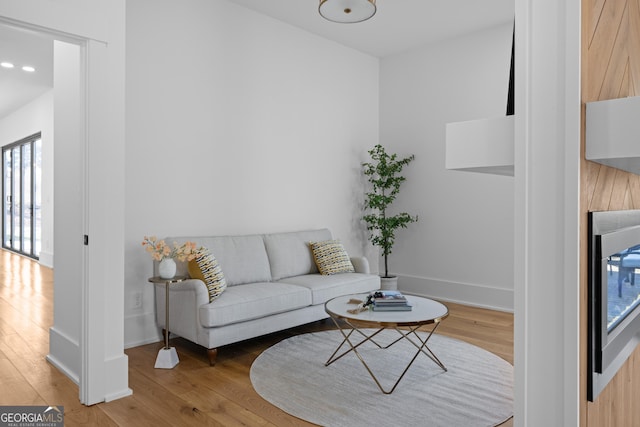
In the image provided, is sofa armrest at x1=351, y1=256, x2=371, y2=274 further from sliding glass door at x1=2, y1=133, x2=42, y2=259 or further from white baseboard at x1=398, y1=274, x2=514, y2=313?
sliding glass door at x1=2, y1=133, x2=42, y2=259

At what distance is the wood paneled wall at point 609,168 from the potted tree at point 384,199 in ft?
10.7

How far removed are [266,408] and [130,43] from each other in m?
2.96

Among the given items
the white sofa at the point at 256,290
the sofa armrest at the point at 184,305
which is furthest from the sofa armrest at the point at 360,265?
the sofa armrest at the point at 184,305

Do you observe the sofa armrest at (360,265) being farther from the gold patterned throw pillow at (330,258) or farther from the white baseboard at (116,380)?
the white baseboard at (116,380)

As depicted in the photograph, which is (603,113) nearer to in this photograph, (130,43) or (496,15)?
(130,43)

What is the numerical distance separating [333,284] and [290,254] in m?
0.58

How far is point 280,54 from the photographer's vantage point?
474cm

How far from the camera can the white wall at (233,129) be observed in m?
3.64

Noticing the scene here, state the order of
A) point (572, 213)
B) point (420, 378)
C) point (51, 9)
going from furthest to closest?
point (420, 378) < point (51, 9) < point (572, 213)

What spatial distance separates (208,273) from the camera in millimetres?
3346

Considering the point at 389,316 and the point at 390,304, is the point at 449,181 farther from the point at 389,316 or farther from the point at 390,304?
the point at 389,316

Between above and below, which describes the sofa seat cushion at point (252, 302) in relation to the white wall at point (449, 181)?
below

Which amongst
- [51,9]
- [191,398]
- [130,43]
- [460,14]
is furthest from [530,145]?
[460,14]

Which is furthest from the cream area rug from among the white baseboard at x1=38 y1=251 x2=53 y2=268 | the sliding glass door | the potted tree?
the sliding glass door
